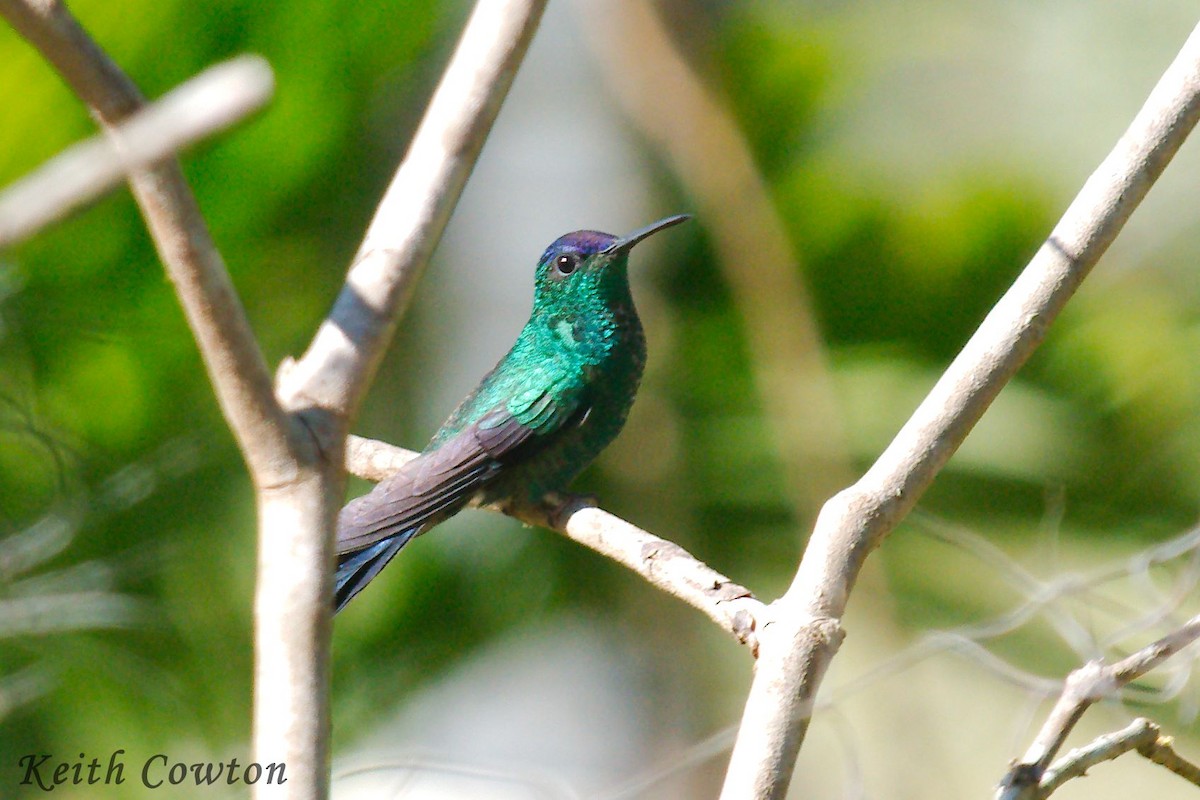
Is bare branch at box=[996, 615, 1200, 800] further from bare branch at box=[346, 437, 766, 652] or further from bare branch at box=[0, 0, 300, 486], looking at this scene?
bare branch at box=[0, 0, 300, 486]

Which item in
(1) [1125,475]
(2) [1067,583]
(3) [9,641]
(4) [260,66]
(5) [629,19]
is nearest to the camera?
(4) [260,66]

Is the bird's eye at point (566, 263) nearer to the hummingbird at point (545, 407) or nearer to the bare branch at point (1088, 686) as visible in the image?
the hummingbird at point (545, 407)

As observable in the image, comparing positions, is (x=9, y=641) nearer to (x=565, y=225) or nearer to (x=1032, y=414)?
(x=565, y=225)

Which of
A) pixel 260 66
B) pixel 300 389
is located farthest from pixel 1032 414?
pixel 260 66

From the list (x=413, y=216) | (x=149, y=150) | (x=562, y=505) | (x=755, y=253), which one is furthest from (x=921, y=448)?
(x=755, y=253)

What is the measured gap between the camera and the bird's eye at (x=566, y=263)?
2455 millimetres

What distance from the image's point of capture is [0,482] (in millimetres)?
2848

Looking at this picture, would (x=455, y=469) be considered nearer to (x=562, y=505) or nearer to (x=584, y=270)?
(x=562, y=505)

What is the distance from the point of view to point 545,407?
2367 mm

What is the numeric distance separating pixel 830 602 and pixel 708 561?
6.76 ft

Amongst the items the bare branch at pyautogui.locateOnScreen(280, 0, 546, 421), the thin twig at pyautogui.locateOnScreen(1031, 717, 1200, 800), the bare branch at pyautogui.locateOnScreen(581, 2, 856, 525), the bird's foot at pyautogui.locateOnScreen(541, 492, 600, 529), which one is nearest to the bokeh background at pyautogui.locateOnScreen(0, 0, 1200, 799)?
the bare branch at pyautogui.locateOnScreen(581, 2, 856, 525)

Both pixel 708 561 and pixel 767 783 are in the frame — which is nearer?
pixel 767 783

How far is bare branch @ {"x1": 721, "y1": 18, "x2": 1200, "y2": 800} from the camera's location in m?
1.04

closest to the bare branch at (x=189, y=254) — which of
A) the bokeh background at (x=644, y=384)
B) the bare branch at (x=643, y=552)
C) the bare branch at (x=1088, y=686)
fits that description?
the bare branch at (x=643, y=552)
